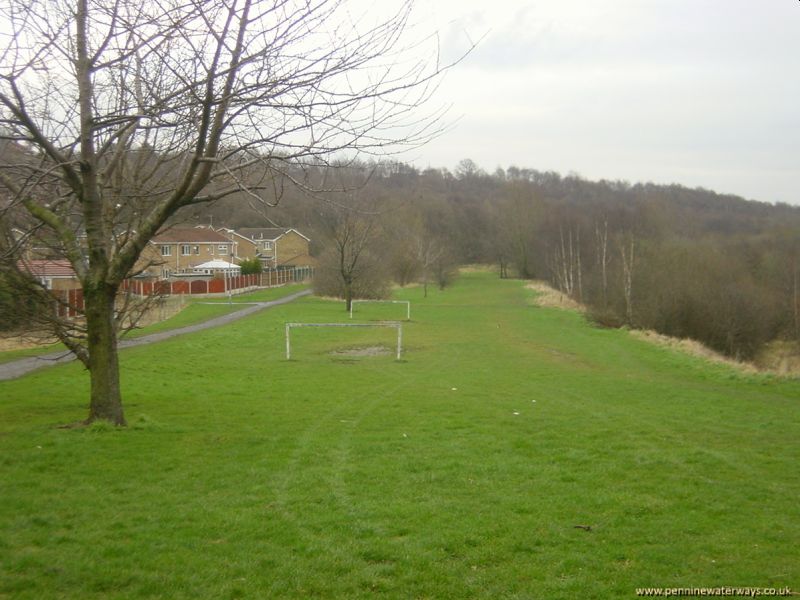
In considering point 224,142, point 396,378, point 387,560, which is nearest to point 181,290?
point 396,378

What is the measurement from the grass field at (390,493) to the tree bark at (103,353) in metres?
0.36

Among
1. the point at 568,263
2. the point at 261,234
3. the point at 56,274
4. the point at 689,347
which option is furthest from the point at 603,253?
the point at 261,234

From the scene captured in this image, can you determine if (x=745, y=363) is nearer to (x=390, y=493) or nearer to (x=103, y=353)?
(x=390, y=493)

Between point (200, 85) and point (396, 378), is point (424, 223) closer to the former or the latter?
point (396, 378)

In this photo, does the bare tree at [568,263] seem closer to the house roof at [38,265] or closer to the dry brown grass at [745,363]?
the dry brown grass at [745,363]

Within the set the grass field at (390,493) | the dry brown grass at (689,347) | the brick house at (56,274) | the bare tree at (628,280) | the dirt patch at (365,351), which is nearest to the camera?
the grass field at (390,493)

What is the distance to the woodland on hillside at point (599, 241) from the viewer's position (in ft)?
94.5

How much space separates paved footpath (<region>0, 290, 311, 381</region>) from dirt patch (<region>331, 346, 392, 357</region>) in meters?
7.15

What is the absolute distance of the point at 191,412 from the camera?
1216 centimetres

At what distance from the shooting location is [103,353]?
9688mm

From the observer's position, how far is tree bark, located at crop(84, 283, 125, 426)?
31.2ft

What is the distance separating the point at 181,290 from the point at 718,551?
53407 mm

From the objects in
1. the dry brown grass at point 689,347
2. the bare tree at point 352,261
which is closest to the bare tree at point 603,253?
the dry brown grass at point 689,347

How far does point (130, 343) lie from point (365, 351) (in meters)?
8.84
